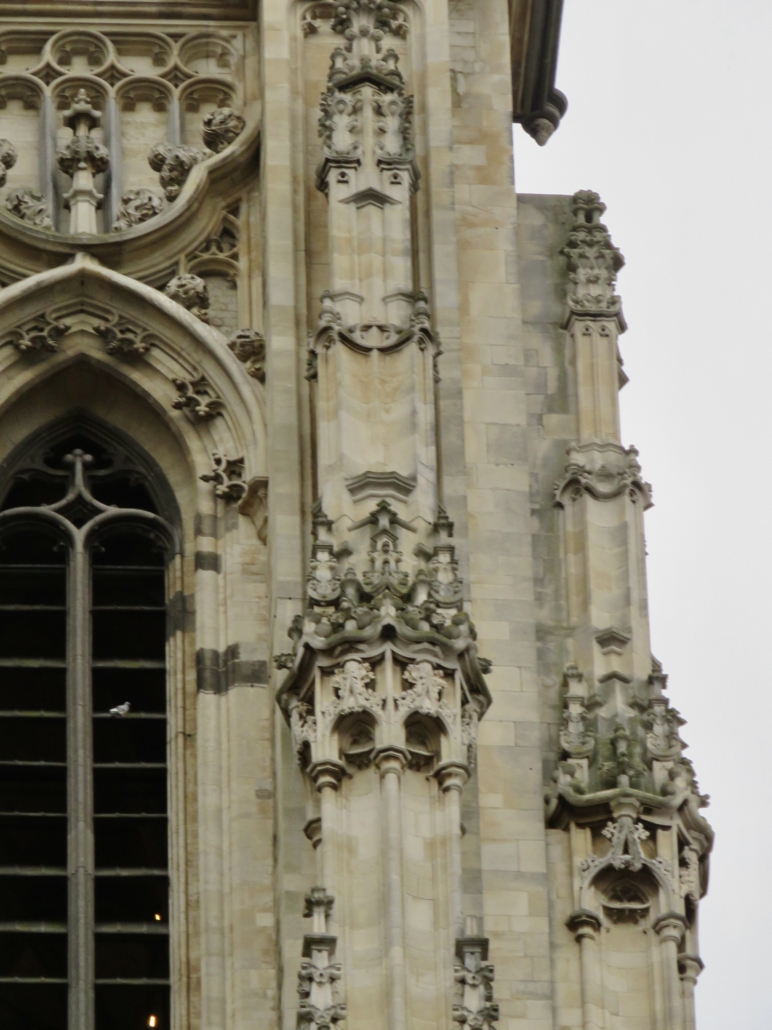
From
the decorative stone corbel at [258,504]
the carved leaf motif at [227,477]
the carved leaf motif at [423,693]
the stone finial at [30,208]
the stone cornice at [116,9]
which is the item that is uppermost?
the stone cornice at [116,9]

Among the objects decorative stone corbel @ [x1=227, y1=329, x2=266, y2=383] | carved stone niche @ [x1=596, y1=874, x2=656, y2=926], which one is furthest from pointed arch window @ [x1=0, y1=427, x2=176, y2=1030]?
carved stone niche @ [x1=596, y1=874, x2=656, y2=926]

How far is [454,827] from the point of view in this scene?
1259 inches

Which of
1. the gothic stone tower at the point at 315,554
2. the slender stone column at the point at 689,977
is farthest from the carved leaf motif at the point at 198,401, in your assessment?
the slender stone column at the point at 689,977

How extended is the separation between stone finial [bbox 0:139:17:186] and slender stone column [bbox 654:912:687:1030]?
757 cm

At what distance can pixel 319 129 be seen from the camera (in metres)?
35.7

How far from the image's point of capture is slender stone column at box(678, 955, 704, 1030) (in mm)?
33562

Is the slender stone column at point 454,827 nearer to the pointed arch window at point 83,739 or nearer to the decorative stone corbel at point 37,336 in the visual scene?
the pointed arch window at point 83,739

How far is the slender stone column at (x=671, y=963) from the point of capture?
3319 cm

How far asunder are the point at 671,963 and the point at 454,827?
7.44 feet

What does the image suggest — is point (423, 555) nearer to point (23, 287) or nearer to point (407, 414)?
point (407, 414)

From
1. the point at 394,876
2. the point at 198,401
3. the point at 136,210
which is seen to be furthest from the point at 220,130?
the point at 394,876

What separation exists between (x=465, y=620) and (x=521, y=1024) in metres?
2.67

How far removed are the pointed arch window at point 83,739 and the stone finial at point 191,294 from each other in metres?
1.10

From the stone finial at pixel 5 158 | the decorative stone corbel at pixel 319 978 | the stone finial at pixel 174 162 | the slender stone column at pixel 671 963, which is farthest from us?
the stone finial at pixel 174 162
